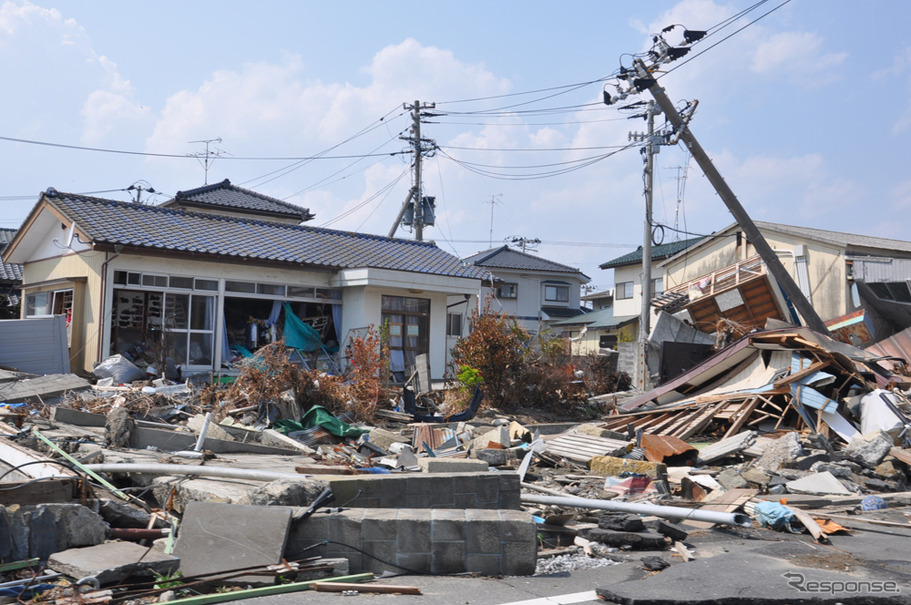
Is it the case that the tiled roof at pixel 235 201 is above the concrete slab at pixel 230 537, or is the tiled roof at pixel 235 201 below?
above

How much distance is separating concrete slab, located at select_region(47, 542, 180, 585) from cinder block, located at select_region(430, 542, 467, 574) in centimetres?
175

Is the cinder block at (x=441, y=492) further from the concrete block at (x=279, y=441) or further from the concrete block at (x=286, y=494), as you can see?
the concrete block at (x=279, y=441)

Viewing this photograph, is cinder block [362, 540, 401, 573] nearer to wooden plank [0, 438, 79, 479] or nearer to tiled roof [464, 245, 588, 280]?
wooden plank [0, 438, 79, 479]

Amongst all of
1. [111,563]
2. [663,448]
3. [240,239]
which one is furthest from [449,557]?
[240,239]

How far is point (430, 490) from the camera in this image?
584 cm

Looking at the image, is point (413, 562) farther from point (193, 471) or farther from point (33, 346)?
point (33, 346)

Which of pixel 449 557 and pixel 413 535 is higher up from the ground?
pixel 413 535

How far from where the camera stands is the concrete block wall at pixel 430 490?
18.5ft

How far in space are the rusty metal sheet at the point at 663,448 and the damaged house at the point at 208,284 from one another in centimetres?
870

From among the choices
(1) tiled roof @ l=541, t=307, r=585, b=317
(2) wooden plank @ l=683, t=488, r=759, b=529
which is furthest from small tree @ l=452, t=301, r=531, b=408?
(1) tiled roof @ l=541, t=307, r=585, b=317

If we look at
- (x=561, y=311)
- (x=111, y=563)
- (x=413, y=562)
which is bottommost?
(x=413, y=562)

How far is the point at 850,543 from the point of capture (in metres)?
6.49

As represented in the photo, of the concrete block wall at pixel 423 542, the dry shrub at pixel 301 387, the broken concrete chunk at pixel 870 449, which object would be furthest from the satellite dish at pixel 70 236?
the broken concrete chunk at pixel 870 449

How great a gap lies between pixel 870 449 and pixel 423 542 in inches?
329
